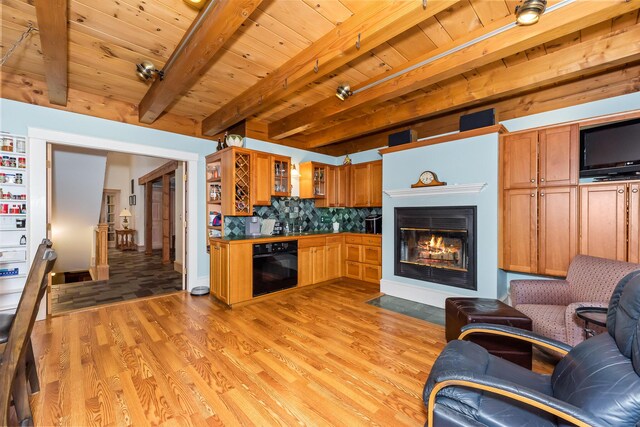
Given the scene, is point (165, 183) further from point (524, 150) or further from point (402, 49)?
point (524, 150)

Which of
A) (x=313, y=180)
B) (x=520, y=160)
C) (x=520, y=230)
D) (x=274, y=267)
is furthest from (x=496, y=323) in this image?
(x=313, y=180)

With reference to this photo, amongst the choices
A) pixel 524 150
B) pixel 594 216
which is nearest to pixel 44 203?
pixel 524 150

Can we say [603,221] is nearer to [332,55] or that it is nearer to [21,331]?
[332,55]

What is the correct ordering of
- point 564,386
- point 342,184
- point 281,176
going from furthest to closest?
point 342,184 < point 281,176 < point 564,386

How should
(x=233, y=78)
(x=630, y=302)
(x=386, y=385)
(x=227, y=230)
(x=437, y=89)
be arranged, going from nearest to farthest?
1. (x=630, y=302)
2. (x=386, y=385)
3. (x=233, y=78)
4. (x=437, y=89)
5. (x=227, y=230)

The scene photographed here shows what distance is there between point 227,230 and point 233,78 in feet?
7.35

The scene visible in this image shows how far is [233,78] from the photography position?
2.98 meters

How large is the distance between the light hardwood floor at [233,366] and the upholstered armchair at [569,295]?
375 millimetres

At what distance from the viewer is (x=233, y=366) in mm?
2217

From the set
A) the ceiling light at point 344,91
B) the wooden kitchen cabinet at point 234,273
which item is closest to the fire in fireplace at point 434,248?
the ceiling light at point 344,91

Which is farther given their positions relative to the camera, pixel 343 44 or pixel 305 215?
pixel 305 215

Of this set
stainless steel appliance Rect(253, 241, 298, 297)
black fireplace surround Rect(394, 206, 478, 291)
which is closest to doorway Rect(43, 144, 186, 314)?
stainless steel appliance Rect(253, 241, 298, 297)

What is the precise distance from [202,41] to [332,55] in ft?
3.34

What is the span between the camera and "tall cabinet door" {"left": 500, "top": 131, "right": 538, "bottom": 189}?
10.0ft
